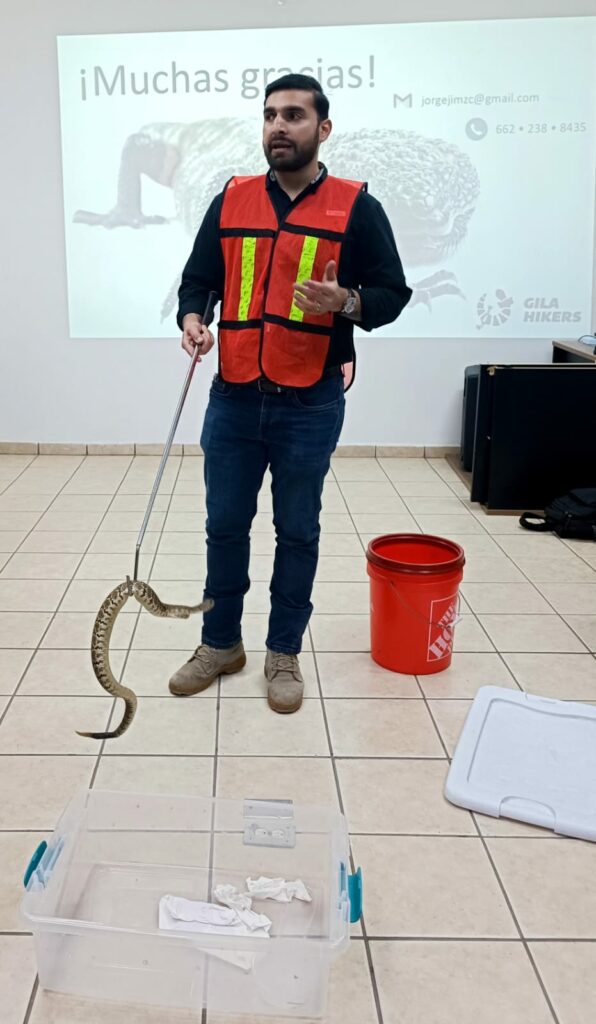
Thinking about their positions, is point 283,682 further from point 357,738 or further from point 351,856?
point 351,856

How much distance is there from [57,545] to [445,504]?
1722mm

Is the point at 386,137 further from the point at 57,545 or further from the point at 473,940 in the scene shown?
the point at 473,940

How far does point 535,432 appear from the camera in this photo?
3826 mm

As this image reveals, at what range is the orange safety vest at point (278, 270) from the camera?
6.55 ft

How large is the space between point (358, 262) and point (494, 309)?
2881 millimetres

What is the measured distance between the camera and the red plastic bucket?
2.33 meters

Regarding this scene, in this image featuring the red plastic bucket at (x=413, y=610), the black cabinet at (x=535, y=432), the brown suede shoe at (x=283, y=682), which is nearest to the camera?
the brown suede shoe at (x=283, y=682)

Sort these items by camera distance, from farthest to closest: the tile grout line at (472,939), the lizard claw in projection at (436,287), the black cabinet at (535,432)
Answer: the lizard claw in projection at (436,287)
the black cabinet at (535,432)
the tile grout line at (472,939)

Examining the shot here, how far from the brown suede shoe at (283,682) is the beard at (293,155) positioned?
1.18 meters

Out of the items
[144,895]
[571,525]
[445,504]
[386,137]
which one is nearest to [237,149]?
[386,137]

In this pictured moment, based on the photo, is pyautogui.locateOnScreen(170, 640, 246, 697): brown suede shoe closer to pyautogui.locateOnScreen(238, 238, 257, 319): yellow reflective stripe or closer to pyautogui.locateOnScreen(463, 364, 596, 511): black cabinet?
pyautogui.locateOnScreen(238, 238, 257, 319): yellow reflective stripe

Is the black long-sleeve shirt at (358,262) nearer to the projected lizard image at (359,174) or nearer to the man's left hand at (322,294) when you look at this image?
the man's left hand at (322,294)

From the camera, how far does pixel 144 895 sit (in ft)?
5.08

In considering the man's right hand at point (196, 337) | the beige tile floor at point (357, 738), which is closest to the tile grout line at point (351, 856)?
the beige tile floor at point (357, 738)
